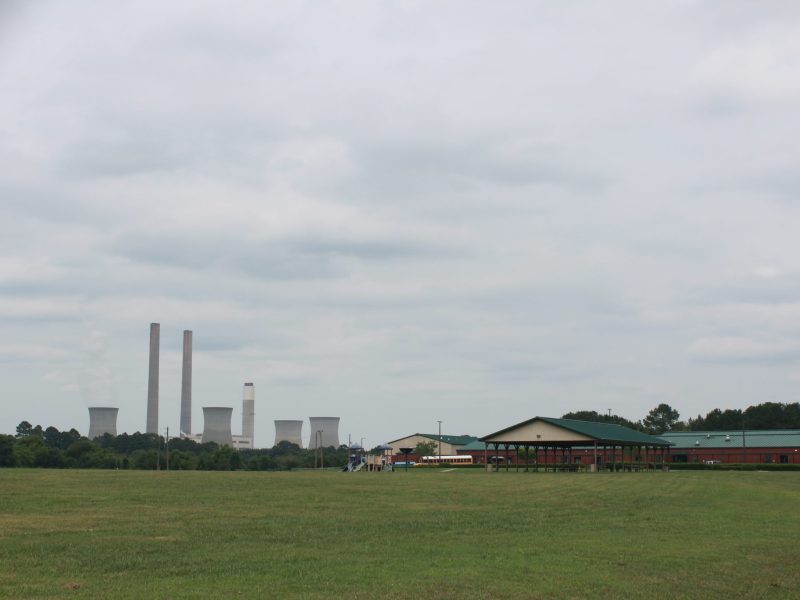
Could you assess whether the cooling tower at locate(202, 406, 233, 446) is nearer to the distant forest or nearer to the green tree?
the distant forest

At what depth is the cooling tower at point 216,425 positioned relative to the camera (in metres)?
195

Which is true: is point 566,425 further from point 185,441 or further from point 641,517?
point 185,441

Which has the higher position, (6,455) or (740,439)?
(740,439)

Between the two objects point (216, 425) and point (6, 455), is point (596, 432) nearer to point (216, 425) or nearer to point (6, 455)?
point (6, 455)

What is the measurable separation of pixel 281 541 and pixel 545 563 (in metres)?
6.13

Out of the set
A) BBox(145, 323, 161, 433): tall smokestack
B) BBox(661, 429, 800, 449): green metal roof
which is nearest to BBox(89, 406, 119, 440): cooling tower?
BBox(145, 323, 161, 433): tall smokestack

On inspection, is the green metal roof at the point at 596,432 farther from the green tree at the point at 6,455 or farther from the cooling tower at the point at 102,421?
the cooling tower at the point at 102,421

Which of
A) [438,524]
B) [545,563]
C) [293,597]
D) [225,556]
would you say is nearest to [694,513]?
[438,524]

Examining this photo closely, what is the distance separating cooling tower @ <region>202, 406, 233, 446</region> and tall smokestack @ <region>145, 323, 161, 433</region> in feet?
36.8

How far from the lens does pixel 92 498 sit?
32.0 meters

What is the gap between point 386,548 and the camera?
753 inches

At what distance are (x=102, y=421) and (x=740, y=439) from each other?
417 ft

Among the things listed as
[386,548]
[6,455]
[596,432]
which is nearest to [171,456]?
[6,455]

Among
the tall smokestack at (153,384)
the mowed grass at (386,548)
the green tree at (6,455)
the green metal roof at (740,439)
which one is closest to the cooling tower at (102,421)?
the tall smokestack at (153,384)
